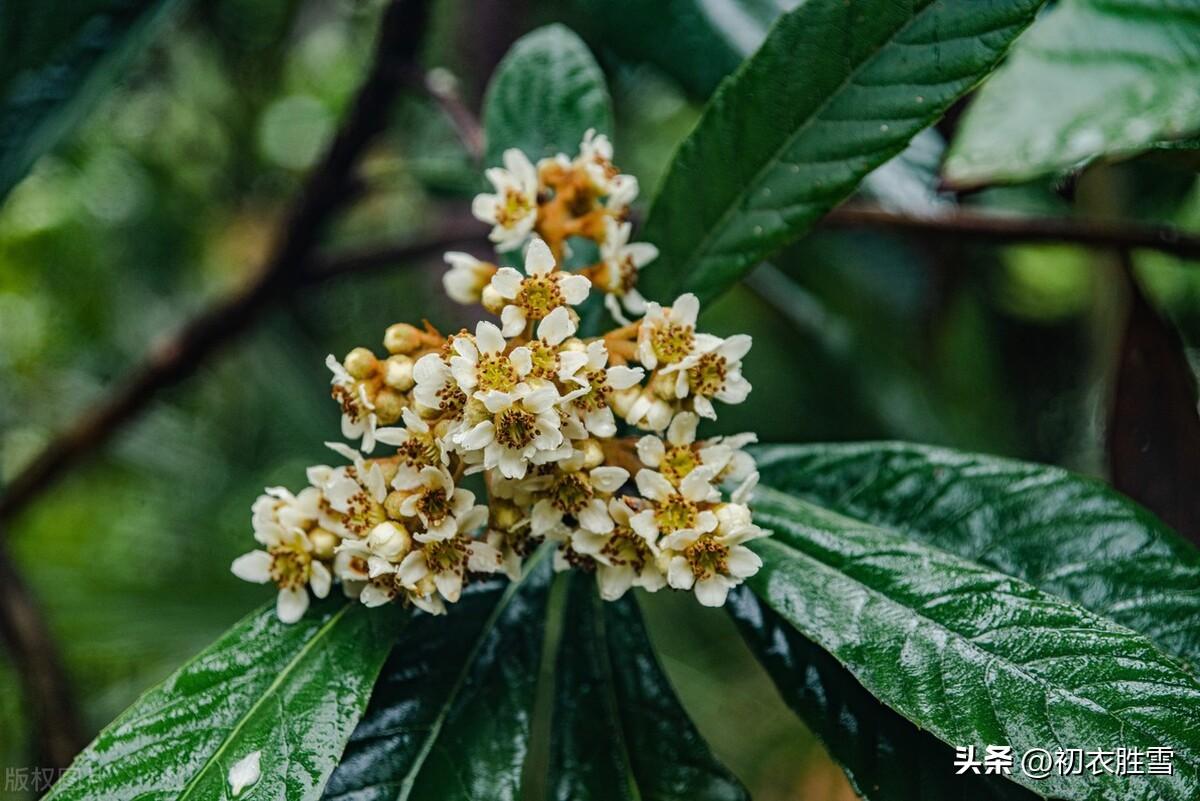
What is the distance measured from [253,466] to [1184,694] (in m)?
1.80

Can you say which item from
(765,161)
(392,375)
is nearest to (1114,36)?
(765,161)

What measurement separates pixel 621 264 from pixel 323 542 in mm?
329

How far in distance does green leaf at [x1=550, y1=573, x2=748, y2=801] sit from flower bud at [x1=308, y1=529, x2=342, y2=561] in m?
0.24

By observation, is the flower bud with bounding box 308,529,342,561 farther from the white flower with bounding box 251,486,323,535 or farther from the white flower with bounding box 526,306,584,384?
the white flower with bounding box 526,306,584,384

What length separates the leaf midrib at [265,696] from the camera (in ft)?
2.14

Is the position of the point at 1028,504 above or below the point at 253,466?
below

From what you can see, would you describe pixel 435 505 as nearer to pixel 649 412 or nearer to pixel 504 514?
pixel 504 514

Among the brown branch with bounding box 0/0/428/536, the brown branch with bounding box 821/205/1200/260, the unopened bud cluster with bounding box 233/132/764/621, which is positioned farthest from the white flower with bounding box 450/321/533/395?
the brown branch with bounding box 0/0/428/536

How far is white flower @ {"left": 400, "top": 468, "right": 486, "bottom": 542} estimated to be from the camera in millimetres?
688

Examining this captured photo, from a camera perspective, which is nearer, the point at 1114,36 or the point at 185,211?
the point at 1114,36

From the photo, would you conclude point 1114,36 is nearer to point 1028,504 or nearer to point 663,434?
point 1028,504

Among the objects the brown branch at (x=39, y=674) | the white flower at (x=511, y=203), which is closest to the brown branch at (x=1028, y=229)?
the white flower at (x=511, y=203)

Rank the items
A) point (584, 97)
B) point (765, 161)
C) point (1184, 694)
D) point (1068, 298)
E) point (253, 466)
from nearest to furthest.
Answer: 1. point (1184, 694)
2. point (765, 161)
3. point (584, 97)
4. point (253, 466)
5. point (1068, 298)

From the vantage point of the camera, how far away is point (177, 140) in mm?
2275
